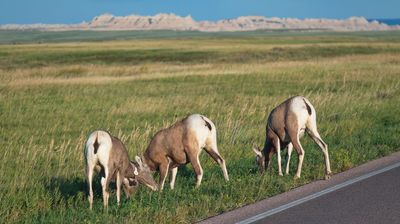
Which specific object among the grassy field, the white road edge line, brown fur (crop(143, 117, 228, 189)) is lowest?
the grassy field

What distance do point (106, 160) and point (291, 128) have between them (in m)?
3.22

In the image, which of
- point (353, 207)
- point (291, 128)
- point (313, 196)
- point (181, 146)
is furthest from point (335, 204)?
point (181, 146)

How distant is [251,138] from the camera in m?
16.0

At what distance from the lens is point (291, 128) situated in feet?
34.8

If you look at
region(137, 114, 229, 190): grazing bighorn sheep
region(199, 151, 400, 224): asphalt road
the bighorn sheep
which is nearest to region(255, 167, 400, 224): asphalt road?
region(199, 151, 400, 224): asphalt road

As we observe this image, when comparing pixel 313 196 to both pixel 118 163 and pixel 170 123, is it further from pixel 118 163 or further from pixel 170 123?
pixel 170 123

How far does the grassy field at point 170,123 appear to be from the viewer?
29.7 ft

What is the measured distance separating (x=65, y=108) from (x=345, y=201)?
16.4 meters

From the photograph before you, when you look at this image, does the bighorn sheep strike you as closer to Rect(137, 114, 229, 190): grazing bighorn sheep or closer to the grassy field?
the grassy field

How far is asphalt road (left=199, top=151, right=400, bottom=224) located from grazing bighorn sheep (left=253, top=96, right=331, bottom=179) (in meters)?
0.59

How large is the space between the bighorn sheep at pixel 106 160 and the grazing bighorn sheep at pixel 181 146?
2.10 feet

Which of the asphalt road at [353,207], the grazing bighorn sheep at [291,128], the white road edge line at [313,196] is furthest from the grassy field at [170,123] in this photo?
the asphalt road at [353,207]

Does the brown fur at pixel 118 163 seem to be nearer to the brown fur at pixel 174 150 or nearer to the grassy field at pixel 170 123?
the grassy field at pixel 170 123

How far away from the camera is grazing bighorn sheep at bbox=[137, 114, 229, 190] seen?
32.7 ft
